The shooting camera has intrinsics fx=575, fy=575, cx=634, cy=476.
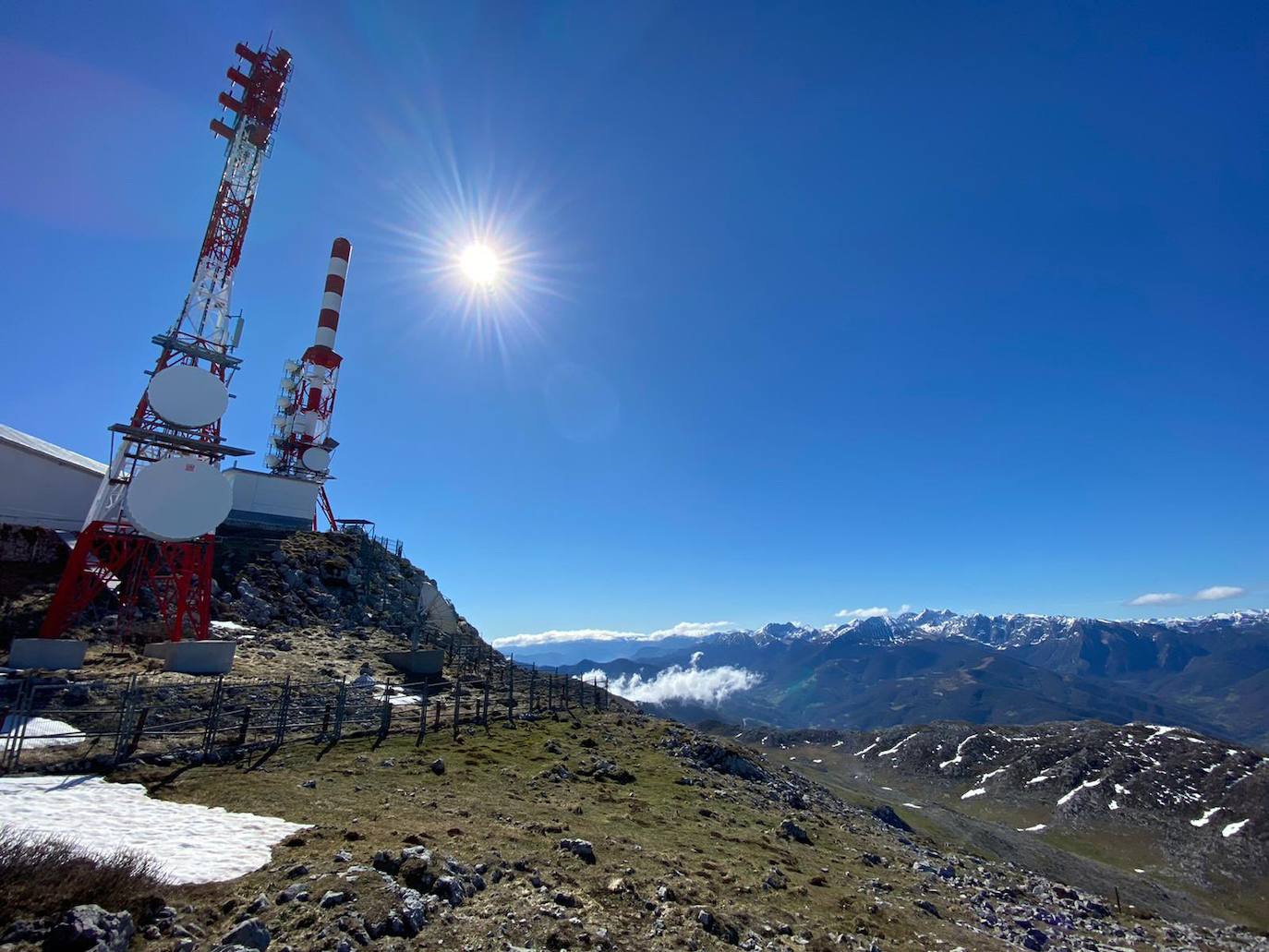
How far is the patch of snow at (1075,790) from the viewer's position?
465ft

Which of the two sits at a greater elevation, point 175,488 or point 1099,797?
point 175,488

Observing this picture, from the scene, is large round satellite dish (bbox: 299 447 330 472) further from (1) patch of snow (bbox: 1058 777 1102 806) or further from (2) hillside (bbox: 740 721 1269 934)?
(1) patch of snow (bbox: 1058 777 1102 806)

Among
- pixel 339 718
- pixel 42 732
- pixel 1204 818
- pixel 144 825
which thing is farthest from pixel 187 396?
pixel 1204 818

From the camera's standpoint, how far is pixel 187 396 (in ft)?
148

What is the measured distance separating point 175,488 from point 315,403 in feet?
152

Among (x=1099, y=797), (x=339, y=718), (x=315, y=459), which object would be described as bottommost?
(x=1099, y=797)

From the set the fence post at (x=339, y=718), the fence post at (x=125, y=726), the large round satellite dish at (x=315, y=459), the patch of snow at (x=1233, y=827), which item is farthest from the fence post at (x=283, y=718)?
the patch of snow at (x=1233, y=827)

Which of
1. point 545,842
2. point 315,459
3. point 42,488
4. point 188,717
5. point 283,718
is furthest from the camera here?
point 315,459

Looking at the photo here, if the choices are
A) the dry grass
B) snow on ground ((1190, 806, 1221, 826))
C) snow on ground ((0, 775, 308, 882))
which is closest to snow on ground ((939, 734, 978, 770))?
snow on ground ((1190, 806, 1221, 826))

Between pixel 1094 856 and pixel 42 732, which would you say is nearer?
pixel 42 732

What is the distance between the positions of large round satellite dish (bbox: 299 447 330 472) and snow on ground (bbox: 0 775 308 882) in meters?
67.7

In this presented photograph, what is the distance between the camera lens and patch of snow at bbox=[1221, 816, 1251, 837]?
118 m

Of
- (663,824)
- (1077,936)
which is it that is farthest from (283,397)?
(1077,936)

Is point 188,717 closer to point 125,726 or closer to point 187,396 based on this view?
point 125,726
